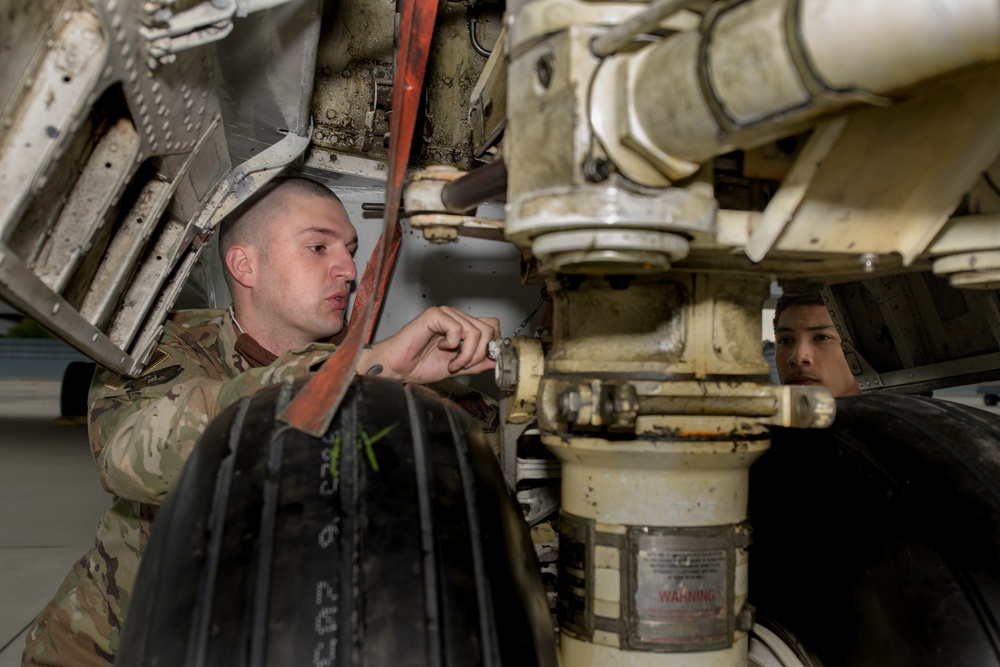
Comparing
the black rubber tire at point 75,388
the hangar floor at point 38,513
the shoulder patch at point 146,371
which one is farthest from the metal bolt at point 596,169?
the black rubber tire at point 75,388

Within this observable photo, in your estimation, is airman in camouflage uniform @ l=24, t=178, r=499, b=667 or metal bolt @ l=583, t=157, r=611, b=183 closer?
metal bolt @ l=583, t=157, r=611, b=183

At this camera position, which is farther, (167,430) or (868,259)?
(167,430)

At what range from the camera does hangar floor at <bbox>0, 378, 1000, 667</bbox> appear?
7.86 feet

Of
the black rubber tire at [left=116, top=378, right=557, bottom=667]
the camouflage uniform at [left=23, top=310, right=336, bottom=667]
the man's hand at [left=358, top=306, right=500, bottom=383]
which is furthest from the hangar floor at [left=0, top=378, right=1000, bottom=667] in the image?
the black rubber tire at [left=116, top=378, right=557, bottom=667]

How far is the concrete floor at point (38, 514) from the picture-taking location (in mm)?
2395

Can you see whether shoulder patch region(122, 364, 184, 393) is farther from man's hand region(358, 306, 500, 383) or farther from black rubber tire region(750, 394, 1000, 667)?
black rubber tire region(750, 394, 1000, 667)

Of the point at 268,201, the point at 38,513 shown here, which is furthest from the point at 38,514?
the point at 268,201

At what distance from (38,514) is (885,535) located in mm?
3633

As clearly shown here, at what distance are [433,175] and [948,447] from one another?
2.40ft

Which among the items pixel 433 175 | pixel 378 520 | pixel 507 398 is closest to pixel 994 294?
pixel 507 398

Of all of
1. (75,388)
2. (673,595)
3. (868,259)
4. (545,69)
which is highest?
(545,69)

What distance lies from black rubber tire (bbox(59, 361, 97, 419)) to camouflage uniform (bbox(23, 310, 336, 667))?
5.84m

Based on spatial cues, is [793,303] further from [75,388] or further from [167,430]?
[75,388]

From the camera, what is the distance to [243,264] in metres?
1.75
